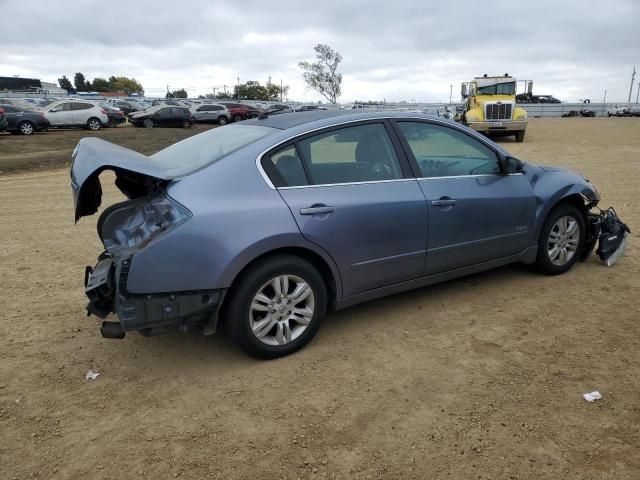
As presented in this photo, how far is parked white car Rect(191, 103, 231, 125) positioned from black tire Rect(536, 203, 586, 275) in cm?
3280

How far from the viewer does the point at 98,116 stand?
26.7m

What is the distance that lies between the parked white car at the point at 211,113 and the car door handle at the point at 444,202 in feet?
109

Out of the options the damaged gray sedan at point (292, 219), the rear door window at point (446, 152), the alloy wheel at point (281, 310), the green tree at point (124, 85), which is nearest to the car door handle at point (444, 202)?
the damaged gray sedan at point (292, 219)

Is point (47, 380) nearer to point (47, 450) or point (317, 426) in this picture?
point (47, 450)

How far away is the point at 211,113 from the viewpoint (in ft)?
117

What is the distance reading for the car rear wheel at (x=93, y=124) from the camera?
26.5 m

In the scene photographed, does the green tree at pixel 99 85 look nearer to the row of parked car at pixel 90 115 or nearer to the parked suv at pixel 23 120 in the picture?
the row of parked car at pixel 90 115

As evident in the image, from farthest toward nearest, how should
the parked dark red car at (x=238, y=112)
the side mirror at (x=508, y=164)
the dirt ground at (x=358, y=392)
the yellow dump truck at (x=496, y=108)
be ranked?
1. the parked dark red car at (x=238, y=112)
2. the yellow dump truck at (x=496, y=108)
3. the side mirror at (x=508, y=164)
4. the dirt ground at (x=358, y=392)

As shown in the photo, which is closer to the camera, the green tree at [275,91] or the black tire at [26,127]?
the black tire at [26,127]

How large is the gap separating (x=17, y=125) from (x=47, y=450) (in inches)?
935

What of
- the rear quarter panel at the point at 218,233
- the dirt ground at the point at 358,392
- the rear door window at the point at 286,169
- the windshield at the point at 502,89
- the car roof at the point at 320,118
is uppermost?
the windshield at the point at 502,89

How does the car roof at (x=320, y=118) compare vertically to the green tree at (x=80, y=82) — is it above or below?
below

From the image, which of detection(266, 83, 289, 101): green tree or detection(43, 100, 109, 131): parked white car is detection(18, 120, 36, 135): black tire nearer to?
detection(43, 100, 109, 131): parked white car

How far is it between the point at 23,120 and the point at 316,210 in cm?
2367
